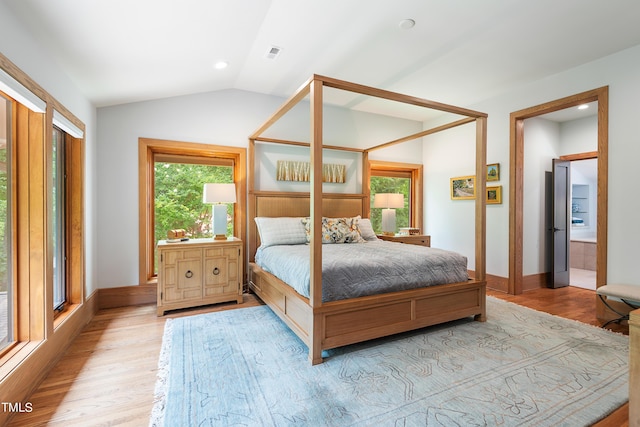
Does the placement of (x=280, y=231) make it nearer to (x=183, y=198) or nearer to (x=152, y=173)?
(x=183, y=198)

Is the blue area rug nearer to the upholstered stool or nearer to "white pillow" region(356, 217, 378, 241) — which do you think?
the upholstered stool

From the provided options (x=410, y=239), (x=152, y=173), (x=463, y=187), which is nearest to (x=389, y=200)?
(x=410, y=239)

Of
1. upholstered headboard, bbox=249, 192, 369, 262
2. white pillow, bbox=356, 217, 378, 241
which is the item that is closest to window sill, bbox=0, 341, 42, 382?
upholstered headboard, bbox=249, 192, 369, 262

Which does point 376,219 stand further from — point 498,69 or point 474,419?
point 474,419

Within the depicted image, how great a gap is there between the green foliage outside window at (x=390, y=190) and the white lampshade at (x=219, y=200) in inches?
107

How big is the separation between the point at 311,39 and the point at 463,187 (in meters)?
3.49

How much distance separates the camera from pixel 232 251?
12.3 feet

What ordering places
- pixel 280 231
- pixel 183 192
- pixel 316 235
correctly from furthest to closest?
pixel 183 192 < pixel 280 231 < pixel 316 235

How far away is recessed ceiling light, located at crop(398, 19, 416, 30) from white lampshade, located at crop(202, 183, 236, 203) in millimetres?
2590

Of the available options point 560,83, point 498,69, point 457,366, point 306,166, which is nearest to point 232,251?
point 306,166

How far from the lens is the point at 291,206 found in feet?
14.7

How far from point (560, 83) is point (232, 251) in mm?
4585

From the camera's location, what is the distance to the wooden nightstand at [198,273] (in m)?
3.37

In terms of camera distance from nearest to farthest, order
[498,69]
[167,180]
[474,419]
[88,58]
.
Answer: [474,419], [88,58], [498,69], [167,180]
